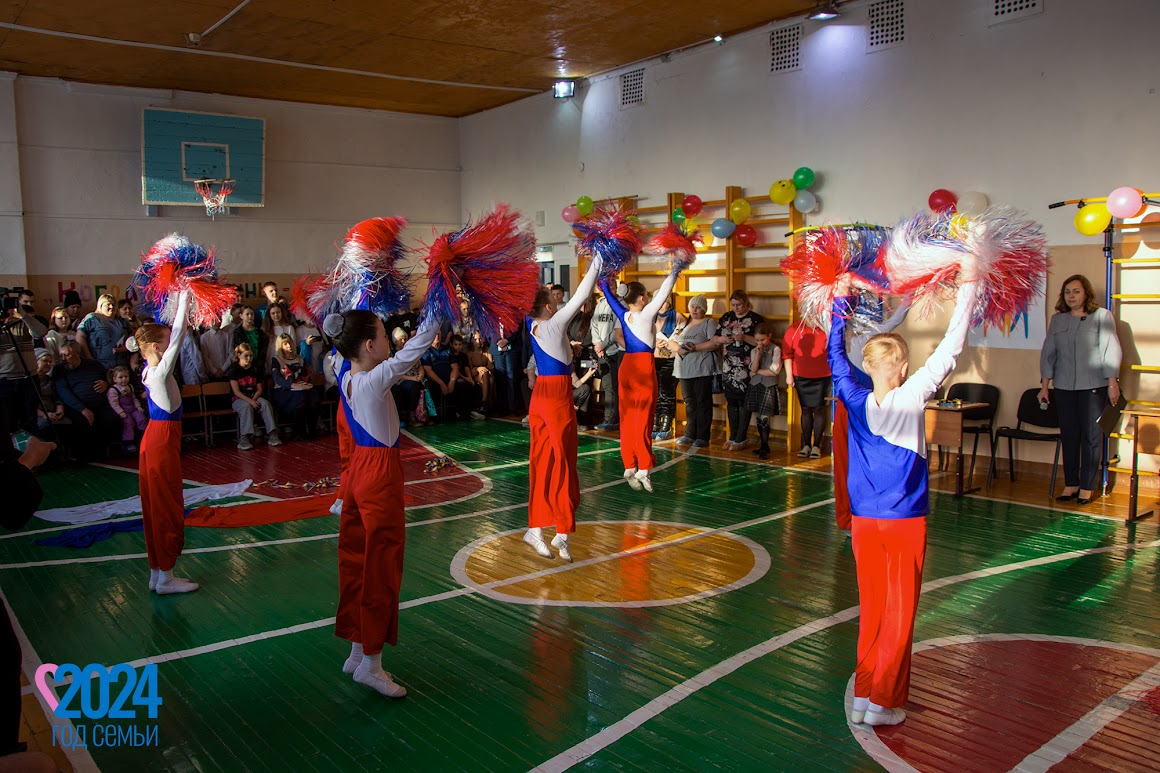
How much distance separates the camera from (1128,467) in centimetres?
793

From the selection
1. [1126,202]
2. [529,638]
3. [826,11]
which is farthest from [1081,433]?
[529,638]

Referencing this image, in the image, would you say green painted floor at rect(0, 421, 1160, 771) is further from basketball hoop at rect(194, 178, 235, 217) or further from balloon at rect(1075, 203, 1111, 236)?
basketball hoop at rect(194, 178, 235, 217)

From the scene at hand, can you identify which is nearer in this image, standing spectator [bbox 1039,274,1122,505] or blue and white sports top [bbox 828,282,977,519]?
blue and white sports top [bbox 828,282,977,519]

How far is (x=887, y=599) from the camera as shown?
3.59 m

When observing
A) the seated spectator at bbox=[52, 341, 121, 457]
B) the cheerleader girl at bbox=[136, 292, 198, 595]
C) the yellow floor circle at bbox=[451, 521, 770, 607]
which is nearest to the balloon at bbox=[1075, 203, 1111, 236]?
the yellow floor circle at bbox=[451, 521, 770, 607]

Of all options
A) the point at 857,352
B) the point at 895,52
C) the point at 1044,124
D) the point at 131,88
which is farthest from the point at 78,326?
the point at 1044,124

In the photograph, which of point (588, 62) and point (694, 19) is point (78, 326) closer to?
point (588, 62)

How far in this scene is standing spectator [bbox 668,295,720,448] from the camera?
10344 millimetres

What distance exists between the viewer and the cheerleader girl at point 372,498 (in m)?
3.94

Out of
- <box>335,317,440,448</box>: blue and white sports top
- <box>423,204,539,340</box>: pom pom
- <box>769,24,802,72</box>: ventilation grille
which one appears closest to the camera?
<box>335,317,440,448</box>: blue and white sports top

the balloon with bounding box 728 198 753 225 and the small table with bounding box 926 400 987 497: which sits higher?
the balloon with bounding box 728 198 753 225

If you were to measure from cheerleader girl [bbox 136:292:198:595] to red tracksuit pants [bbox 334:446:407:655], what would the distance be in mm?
1873

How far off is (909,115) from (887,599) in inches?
284

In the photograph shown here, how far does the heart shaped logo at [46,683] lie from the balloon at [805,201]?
8418 millimetres
